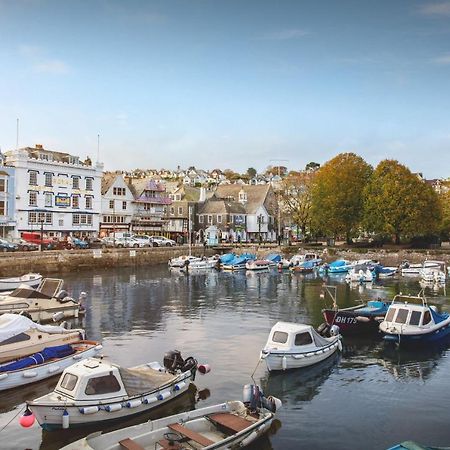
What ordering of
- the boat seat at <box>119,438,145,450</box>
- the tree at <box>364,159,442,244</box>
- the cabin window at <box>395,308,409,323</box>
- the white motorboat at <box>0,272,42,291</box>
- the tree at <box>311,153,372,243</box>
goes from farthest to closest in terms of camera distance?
the tree at <box>311,153,372,243</box> → the tree at <box>364,159,442,244</box> → the white motorboat at <box>0,272,42,291</box> → the cabin window at <box>395,308,409,323</box> → the boat seat at <box>119,438,145,450</box>

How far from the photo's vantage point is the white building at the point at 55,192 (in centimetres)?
7831

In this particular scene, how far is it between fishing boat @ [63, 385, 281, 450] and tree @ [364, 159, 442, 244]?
7101 cm

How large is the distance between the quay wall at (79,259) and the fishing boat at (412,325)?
4835 cm

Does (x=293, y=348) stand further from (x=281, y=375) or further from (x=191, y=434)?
(x=191, y=434)

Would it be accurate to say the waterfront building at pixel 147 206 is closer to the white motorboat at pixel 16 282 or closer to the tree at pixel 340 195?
the tree at pixel 340 195

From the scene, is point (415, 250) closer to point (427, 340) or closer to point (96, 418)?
point (427, 340)

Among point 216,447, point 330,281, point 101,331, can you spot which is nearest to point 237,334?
point 101,331

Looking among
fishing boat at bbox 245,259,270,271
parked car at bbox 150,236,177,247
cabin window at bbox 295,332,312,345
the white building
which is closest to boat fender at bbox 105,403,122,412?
cabin window at bbox 295,332,312,345

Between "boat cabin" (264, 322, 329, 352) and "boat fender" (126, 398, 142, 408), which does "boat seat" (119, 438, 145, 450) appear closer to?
"boat fender" (126, 398, 142, 408)

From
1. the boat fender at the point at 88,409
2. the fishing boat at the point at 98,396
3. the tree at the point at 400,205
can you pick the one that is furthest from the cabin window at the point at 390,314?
the tree at the point at 400,205

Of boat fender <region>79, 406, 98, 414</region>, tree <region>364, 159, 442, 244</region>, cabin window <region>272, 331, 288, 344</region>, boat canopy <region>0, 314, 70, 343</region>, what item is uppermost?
tree <region>364, 159, 442, 244</region>

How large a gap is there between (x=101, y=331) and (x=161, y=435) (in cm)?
1945

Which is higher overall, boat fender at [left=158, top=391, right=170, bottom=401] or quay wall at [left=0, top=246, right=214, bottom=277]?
quay wall at [left=0, top=246, right=214, bottom=277]

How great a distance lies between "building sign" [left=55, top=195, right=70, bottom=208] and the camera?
83113 millimetres
